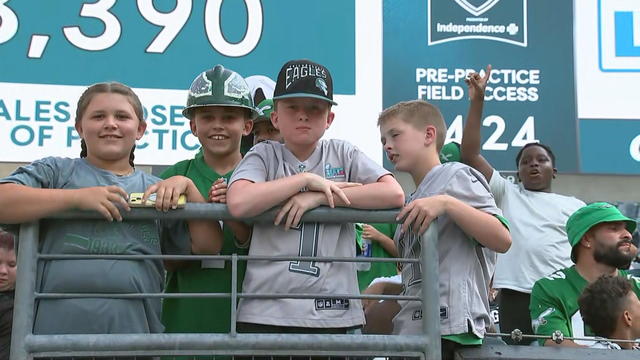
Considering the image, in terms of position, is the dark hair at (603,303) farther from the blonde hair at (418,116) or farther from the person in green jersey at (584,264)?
the blonde hair at (418,116)

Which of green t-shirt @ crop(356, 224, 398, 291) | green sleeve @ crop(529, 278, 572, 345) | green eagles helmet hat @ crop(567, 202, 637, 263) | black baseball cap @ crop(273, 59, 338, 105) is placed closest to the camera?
black baseball cap @ crop(273, 59, 338, 105)

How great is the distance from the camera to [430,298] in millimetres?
1936

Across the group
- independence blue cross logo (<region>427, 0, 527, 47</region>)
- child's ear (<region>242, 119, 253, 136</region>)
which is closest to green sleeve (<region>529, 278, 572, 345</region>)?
child's ear (<region>242, 119, 253, 136</region>)

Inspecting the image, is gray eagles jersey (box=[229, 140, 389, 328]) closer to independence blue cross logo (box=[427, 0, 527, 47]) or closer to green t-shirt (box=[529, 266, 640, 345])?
green t-shirt (box=[529, 266, 640, 345])

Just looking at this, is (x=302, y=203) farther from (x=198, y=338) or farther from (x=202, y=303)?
(x=202, y=303)

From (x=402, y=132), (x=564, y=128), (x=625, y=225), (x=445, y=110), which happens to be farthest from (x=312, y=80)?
(x=564, y=128)

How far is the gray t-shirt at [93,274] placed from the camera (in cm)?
199

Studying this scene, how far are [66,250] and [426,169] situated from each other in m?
1.14

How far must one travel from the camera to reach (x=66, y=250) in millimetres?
2020

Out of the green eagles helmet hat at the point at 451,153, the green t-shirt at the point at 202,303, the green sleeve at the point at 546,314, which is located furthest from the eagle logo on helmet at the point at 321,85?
the green eagles helmet hat at the point at 451,153

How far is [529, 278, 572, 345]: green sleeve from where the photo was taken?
2.77 metres

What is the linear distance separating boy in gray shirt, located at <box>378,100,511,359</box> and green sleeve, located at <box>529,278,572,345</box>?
613 millimetres

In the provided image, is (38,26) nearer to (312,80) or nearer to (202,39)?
(202,39)

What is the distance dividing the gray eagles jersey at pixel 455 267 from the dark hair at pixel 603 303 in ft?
1.95
